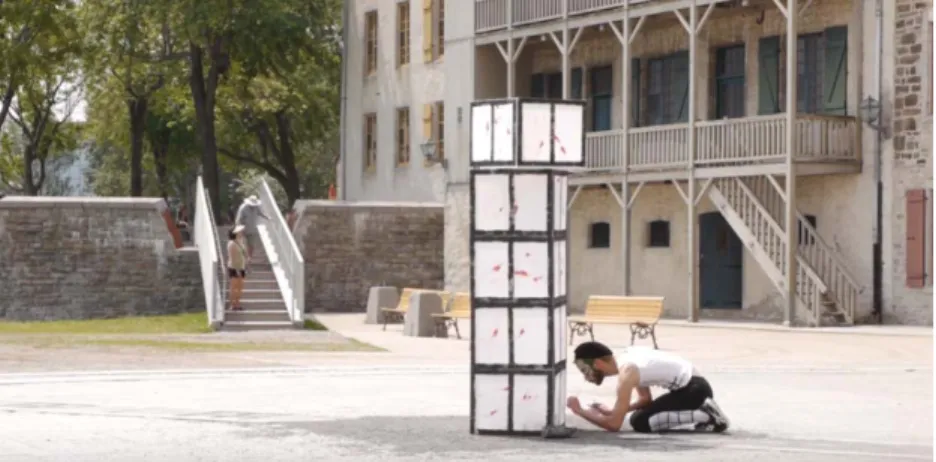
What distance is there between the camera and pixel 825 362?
2567 centimetres

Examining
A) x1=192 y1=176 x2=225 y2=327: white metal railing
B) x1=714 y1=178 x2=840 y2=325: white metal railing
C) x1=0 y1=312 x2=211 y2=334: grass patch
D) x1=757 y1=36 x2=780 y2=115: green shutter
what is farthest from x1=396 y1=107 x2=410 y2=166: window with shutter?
x1=714 y1=178 x2=840 y2=325: white metal railing

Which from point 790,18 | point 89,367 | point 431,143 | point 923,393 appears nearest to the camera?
point 923,393

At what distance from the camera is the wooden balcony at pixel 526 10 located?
134ft

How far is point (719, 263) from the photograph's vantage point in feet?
132

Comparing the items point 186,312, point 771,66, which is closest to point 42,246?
point 186,312

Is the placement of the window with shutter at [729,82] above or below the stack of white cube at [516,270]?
above

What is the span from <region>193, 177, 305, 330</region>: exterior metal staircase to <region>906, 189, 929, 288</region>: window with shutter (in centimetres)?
1003

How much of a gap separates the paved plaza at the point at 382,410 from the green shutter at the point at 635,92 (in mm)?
14872

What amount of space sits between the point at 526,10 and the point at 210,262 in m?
9.81

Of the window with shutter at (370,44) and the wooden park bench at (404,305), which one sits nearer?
the wooden park bench at (404,305)

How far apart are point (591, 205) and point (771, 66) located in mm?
6336

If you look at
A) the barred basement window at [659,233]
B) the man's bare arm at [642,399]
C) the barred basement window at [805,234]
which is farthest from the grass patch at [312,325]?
the man's bare arm at [642,399]

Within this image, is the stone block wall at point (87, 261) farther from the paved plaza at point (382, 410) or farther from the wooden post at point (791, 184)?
the paved plaza at point (382, 410)

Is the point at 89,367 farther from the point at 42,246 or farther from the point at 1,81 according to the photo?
the point at 1,81
